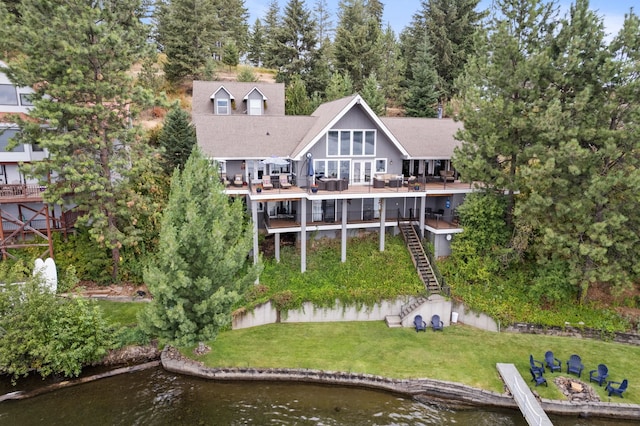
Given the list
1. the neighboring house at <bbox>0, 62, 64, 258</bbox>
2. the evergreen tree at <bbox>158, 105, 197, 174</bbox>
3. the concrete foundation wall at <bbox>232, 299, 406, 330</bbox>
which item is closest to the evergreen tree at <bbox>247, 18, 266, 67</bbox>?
the evergreen tree at <bbox>158, 105, 197, 174</bbox>

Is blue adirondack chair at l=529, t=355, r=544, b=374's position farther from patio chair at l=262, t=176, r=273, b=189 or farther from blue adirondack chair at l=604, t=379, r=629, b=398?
patio chair at l=262, t=176, r=273, b=189

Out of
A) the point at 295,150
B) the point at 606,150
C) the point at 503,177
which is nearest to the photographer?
the point at 606,150

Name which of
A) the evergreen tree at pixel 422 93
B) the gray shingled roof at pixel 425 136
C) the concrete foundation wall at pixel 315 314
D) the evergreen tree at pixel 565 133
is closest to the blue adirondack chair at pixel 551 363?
the evergreen tree at pixel 565 133

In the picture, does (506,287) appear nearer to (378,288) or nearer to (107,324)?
(378,288)

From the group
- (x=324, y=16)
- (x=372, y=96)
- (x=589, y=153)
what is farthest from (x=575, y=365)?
(x=324, y=16)

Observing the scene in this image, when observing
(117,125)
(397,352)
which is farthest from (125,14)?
(397,352)

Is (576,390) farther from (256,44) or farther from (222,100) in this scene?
(256,44)
